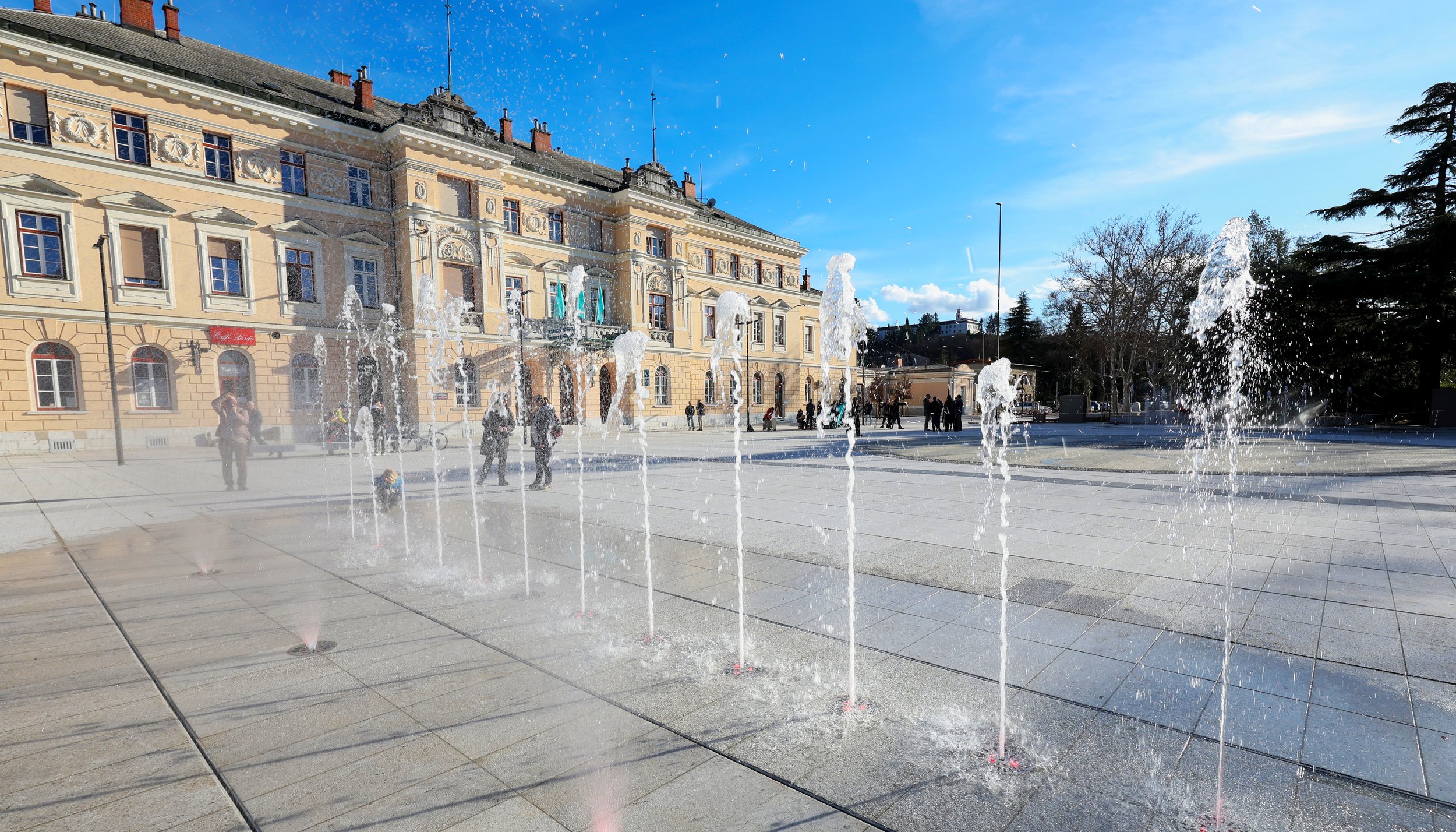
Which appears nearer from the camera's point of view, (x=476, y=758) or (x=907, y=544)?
(x=476, y=758)

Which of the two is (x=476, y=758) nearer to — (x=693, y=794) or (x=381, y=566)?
(x=693, y=794)

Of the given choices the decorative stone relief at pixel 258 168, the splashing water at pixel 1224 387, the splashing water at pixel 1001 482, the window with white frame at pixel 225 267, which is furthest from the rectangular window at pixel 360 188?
the splashing water at pixel 1224 387

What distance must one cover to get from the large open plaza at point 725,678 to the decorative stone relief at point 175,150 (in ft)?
67.8

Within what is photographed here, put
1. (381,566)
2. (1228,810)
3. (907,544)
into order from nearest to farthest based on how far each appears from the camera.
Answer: (1228,810) → (381,566) → (907,544)

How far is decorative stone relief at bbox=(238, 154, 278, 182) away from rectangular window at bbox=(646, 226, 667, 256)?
17.9 meters

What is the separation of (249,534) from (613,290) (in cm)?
2981

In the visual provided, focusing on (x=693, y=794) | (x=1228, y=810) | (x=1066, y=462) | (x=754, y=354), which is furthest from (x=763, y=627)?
(x=754, y=354)

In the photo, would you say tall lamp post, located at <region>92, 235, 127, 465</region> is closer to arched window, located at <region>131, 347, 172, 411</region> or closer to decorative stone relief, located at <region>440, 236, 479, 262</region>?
arched window, located at <region>131, 347, 172, 411</region>

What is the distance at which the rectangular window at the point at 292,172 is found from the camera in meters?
24.3

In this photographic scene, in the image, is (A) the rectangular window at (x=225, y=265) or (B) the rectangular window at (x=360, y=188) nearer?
(A) the rectangular window at (x=225, y=265)

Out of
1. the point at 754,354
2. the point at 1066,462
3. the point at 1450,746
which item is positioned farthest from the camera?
the point at 754,354

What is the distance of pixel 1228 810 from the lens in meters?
2.43

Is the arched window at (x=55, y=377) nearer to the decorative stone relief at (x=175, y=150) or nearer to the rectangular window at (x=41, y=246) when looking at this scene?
the rectangular window at (x=41, y=246)

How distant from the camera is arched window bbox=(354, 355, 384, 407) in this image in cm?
2639
